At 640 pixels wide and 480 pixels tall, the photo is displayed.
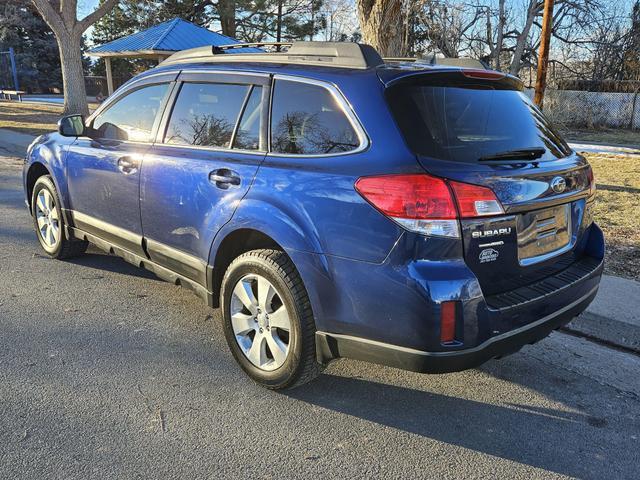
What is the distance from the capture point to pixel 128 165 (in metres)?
3.95

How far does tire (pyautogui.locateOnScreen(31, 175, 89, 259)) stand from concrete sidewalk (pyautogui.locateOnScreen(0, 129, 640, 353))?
4.38 m

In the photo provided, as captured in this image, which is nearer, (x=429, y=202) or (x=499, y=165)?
(x=429, y=202)

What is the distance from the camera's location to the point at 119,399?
299cm

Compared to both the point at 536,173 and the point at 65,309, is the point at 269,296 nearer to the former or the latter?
the point at 536,173

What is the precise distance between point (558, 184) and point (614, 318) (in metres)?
1.72

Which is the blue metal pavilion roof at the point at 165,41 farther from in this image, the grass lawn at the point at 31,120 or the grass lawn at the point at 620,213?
the grass lawn at the point at 620,213

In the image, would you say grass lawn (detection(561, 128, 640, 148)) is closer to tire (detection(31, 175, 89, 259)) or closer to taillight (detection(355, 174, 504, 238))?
tire (detection(31, 175, 89, 259))

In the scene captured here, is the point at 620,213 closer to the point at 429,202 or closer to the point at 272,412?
the point at 429,202

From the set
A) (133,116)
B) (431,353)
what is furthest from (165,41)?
(431,353)

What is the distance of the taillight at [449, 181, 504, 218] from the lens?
2.42 meters

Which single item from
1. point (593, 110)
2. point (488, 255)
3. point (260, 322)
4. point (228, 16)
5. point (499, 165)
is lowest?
point (260, 322)

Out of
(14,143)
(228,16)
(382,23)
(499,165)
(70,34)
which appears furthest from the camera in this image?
(228,16)

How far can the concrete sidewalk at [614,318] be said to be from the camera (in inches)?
153

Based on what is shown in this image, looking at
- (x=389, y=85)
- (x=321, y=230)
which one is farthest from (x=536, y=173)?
(x=321, y=230)
